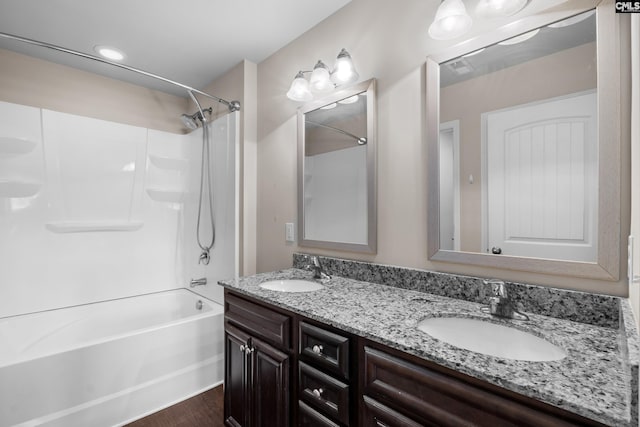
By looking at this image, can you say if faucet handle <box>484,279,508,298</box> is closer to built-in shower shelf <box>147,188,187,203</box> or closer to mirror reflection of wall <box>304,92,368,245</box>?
mirror reflection of wall <box>304,92,368,245</box>

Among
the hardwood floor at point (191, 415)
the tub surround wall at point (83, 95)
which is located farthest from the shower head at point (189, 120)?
the hardwood floor at point (191, 415)

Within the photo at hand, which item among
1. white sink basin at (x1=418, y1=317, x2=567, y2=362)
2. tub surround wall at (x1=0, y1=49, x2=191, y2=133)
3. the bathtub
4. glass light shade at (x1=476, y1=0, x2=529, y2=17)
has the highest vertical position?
tub surround wall at (x1=0, y1=49, x2=191, y2=133)

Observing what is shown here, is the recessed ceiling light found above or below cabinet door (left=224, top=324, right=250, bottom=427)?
above

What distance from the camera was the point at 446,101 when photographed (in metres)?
1.30

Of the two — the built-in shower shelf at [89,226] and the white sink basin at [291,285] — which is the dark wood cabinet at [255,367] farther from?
the built-in shower shelf at [89,226]

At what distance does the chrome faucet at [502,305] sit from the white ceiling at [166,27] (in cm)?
171

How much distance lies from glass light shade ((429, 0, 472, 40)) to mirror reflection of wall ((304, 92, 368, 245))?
0.49m

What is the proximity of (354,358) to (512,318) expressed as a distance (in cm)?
55

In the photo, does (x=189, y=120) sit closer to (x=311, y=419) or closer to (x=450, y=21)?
(x=450, y=21)

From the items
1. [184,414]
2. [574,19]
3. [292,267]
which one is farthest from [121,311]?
[574,19]

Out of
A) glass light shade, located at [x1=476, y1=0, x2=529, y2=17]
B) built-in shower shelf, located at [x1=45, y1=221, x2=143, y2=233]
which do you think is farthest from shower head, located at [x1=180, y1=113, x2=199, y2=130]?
glass light shade, located at [x1=476, y1=0, x2=529, y2=17]

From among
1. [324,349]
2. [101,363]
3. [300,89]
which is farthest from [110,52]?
[324,349]

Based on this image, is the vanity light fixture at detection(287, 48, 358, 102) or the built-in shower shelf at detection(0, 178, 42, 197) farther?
the built-in shower shelf at detection(0, 178, 42, 197)

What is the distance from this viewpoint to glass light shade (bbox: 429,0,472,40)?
113 cm
